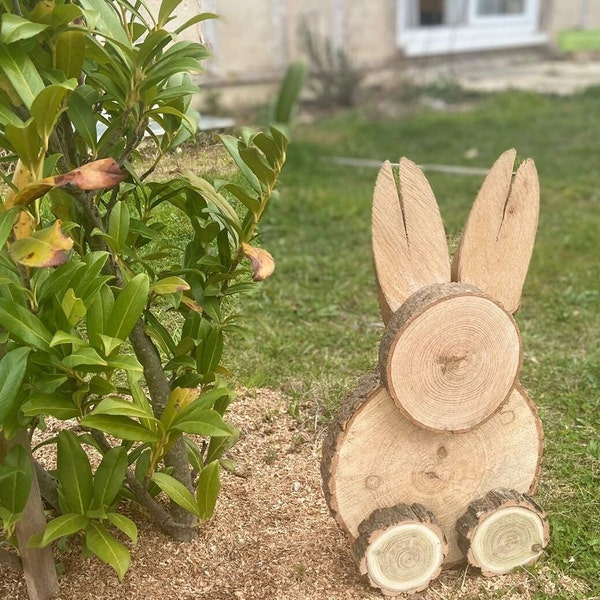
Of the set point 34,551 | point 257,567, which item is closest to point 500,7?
point 257,567

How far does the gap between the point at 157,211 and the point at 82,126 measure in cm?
54

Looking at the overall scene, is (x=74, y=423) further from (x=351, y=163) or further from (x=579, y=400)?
(x=351, y=163)

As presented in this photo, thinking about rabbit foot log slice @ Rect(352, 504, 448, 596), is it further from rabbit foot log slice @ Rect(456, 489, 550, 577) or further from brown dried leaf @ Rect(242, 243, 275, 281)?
brown dried leaf @ Rect(242, 243, 275, 281)

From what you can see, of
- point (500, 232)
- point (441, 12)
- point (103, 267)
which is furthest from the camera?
point (441, 12)

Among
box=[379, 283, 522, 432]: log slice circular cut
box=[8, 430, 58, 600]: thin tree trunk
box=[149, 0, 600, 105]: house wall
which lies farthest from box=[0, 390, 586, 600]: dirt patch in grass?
box=[149, 0, 600, 105]: house wall

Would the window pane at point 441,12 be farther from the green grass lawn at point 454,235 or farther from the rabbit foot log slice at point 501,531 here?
the rabbit foot log slice at point 501,531

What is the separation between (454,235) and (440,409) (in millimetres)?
455

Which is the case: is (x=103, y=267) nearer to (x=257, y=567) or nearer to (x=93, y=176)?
(x=93, y=176)

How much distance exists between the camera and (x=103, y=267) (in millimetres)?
1761

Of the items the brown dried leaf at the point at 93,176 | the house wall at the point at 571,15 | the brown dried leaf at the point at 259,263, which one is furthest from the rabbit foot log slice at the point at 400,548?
the house wall at the point at 571,15

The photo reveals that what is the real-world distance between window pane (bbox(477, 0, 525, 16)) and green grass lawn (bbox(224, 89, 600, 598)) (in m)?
3.04

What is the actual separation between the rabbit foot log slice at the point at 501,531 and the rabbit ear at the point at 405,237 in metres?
0.51

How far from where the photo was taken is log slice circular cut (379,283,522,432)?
174 centimetres

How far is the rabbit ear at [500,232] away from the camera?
1.85 metres
